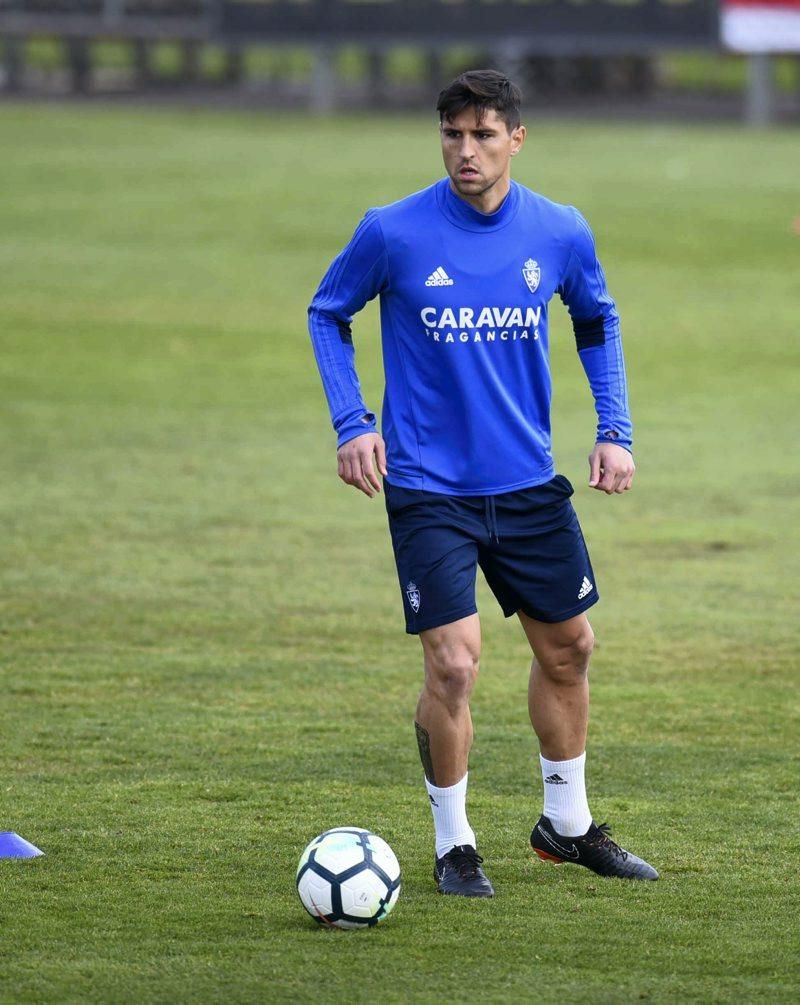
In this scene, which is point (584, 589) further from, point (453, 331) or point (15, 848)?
point (15, 848)

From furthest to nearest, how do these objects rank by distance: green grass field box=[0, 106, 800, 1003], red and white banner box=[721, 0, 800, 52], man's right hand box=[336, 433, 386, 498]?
1. red and white banner box=[721, 0, 800, 52]
2. man's right hand box=[336, 433, 386, 498]
3. green grass field box=[0, 106, 800, 1003]

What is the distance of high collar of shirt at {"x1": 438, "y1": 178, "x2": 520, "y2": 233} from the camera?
212 inches

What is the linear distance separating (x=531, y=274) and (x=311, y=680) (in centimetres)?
300

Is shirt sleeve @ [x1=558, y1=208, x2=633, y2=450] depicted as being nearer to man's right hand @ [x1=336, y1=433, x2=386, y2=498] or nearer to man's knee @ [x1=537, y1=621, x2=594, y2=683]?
man's knee @ [x1=537, y1=621, x2=594, y2=683]

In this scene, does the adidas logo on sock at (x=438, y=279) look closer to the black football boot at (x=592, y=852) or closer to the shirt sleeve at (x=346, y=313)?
the shirt sleeve at (x=346, y=313)

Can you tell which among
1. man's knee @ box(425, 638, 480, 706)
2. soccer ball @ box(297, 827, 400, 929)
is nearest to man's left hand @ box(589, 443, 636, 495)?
man's knee @ box(425, 638, 480, 706)

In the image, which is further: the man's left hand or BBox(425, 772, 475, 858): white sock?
the man's left hand

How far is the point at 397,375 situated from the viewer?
17.8 feet

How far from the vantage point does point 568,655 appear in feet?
18.3

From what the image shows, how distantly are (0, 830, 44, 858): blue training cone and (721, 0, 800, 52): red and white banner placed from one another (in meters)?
35.5

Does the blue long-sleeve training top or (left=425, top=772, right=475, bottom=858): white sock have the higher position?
the blue long-sleeve training top

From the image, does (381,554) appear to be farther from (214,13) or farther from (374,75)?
(374,75)

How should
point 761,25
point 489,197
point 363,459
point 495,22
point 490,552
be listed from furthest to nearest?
point 495,22
point 761,25
point 490,552
point 489,197
point 363,459

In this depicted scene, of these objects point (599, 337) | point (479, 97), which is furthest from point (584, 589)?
point (479, 97)
